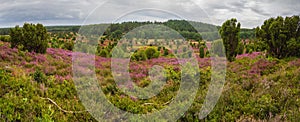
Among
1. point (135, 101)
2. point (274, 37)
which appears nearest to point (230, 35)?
point (274, 37)

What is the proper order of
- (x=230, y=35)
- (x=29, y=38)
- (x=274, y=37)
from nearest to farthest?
(x=29, y=38)
(x=274, y=37)
(x=230, y=35)

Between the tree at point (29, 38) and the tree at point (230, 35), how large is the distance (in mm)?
12943

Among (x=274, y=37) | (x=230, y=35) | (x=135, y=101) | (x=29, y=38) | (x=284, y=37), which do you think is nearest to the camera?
(x=135, y=101)

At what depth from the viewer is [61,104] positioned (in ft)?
21.5

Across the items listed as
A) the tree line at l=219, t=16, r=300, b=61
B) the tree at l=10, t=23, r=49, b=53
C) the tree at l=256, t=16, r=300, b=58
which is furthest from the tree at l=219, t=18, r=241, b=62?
the tree at l=10, t=23, r=49, b=53

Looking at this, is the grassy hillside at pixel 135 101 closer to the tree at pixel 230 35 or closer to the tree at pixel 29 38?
the tree at pixel 29 38

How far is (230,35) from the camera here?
17109 millimetres

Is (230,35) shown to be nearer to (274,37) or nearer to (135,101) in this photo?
(274,37)

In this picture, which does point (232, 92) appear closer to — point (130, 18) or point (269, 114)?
point (269, 114)

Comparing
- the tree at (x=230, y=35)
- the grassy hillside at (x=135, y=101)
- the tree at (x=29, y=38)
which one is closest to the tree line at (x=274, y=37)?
the tree at (x=230, y=35)

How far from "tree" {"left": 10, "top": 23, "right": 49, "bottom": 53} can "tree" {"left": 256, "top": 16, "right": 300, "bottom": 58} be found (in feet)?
52.2

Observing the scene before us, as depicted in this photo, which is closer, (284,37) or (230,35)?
(284,37)

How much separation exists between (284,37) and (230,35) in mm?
3466

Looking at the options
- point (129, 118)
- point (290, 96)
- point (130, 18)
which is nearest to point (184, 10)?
point (130, 18)
